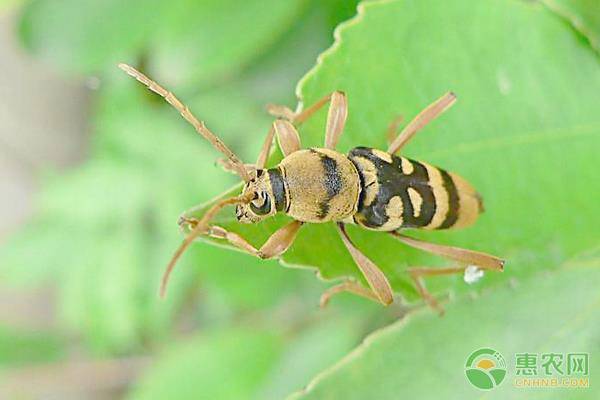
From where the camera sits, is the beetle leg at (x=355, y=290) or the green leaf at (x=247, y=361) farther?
the green leaf at (x=247, y=361)

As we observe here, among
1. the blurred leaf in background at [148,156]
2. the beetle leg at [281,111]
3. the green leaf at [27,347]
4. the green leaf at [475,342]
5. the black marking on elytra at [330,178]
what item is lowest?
the green leaf at [475,342]

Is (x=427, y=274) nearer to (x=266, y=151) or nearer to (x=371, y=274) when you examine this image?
(x=371, y=274)

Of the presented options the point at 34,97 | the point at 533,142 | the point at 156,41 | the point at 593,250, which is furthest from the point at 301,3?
the point at 34,97

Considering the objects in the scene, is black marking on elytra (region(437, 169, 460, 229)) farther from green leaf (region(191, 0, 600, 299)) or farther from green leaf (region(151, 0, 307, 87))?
green leaf (region(151, 0, 307, 87))

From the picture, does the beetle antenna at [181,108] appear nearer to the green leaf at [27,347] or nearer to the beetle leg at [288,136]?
the beetle leg at [288,136]

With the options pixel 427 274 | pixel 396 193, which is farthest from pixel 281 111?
pixel 427 274

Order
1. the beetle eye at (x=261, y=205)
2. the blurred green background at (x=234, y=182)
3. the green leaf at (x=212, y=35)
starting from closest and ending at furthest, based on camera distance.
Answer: the blurred green background at (x=234, y=182) → the beetle eye at (x=261, y=205) → the green leaf at (x=212, y=35)

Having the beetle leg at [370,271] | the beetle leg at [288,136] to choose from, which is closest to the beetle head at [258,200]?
the beetle leg at [288,136]
